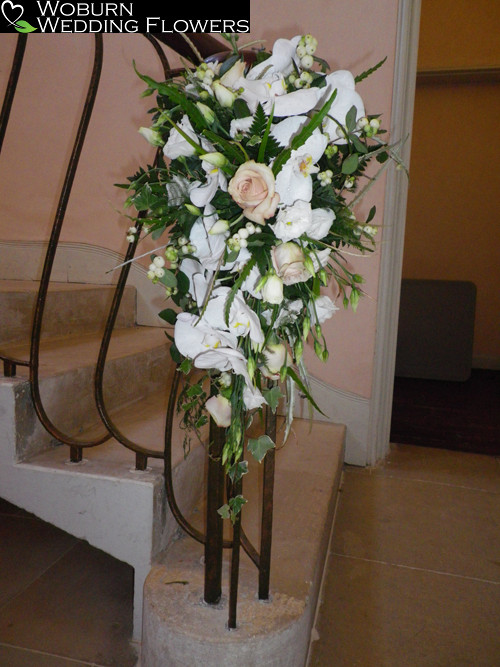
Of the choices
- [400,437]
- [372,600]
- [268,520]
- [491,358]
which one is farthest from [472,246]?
[268,520]

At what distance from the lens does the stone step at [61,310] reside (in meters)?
1.65

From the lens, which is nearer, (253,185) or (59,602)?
(253,185)

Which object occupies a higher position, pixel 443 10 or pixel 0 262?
pixel 443 10

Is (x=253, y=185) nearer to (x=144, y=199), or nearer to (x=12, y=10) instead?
(x=144, y=199)

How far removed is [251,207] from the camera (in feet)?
2.02

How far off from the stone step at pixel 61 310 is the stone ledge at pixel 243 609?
93cm

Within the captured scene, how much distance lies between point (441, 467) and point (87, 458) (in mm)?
1597

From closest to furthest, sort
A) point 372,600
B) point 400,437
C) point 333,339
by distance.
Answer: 1. point 372,600
2. point 333,339
3. point 400,437

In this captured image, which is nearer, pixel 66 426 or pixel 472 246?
pixel 66 426

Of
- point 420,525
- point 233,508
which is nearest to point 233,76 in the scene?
point 233,508

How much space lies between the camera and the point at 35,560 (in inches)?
56.8

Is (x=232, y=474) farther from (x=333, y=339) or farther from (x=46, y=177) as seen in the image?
(x=46, y=177)

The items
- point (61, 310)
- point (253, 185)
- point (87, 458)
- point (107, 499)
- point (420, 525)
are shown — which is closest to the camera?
point (253, 185)

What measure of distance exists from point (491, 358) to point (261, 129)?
4.64 meters
